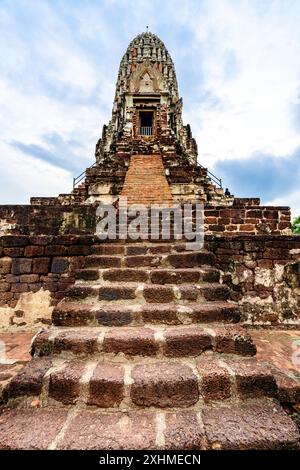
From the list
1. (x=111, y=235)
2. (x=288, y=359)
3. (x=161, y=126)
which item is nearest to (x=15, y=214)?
(x=111, y=235)

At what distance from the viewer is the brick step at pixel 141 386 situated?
1.60m

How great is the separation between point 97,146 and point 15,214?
17.2 meters

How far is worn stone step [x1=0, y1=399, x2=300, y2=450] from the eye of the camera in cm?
132

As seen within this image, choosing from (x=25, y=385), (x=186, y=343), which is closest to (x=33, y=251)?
(x=25, y=385)

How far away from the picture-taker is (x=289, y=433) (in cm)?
136

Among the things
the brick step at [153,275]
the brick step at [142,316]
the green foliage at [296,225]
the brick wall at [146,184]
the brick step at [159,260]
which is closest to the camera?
the brick step at [142,316]

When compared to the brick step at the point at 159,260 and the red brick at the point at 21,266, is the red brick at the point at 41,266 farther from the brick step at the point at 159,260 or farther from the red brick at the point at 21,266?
the brick step at the point at 159,260

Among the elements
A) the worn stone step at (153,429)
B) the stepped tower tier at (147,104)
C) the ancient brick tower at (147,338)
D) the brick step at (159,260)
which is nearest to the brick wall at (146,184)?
the stepped tower tier at (147,104)

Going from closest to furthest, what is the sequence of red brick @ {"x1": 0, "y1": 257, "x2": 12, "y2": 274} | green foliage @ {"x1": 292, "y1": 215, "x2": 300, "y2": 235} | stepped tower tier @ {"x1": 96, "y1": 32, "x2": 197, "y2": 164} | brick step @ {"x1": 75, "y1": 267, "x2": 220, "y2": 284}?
brick step @ {"x1": 75, "y1": 267, "x2": 220, "y2": 284}
red brick @ {"x1": 0, "y1": 257, "x2": 12, "y2": 274}
stepped tower tier @ {"x1": 96, "y1": 32, "x2": 197, "y2": 164}
green foliage @ {"x1": 292, "y1": 215, "x2": 300, "y2": 235}

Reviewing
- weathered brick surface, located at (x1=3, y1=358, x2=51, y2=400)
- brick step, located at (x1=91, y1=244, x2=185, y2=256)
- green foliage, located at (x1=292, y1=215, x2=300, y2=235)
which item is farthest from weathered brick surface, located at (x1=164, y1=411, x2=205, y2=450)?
green foliage, located at (x1=292, y1=215, x2=300, y2=235)

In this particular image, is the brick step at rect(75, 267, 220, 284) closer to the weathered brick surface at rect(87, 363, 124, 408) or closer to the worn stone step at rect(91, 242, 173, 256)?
the worn stone step at rect(91, 242, 173, 256)

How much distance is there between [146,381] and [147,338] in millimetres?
348

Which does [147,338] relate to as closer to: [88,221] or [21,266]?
[21,266]
